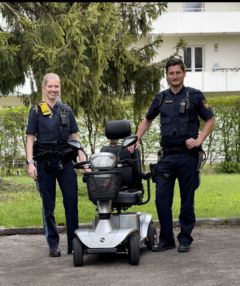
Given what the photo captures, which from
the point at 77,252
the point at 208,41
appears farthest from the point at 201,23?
the point at 77,252

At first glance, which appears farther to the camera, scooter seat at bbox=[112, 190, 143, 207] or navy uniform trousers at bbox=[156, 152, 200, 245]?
navy uniform trousers at bbox=[156, 152, 200, 245]

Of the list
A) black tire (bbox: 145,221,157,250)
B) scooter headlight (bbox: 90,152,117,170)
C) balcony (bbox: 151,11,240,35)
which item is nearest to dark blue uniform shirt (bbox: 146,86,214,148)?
scooter headlight (bbox: 90,152,117,170)

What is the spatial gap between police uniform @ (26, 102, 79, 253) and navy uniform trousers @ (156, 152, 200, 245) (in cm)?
96

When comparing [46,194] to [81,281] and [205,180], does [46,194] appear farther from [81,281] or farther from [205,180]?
[205,180]

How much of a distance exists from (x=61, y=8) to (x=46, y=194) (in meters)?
6.73

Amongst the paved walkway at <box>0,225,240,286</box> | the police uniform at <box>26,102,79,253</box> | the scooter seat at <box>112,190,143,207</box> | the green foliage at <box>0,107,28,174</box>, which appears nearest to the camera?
the paved walkway at <box>0,225,240,286</box>

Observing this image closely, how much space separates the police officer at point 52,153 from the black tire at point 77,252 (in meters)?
0.55

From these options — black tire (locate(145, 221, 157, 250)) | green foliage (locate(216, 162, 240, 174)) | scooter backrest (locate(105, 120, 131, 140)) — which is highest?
scooter backrest (locate(105, 120, 131, 140))

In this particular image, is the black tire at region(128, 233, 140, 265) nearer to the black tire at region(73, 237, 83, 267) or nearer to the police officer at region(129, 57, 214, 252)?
the black tire at region(73, 237, 83, 267)

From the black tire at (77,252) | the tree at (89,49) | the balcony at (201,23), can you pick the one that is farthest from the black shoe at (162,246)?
the balcony at (201,23)

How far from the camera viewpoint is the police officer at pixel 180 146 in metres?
6.68

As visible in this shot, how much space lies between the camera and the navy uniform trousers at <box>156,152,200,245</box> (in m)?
6.74

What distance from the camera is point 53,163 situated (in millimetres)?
6629

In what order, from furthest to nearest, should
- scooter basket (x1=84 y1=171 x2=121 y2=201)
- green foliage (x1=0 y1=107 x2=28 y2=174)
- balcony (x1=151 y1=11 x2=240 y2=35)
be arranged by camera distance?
balcony (x1=151 y1=11 x2=240 y2=35) → green foliage (x1=0 y1=107 x2=28 y2=174) → scooter basket (x1=84 y1=171 x2=121 y2=201)
